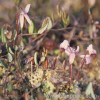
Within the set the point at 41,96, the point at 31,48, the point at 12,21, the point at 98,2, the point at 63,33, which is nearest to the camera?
the point at 41,96

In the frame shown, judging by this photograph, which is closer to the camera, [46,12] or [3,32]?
[3,32]

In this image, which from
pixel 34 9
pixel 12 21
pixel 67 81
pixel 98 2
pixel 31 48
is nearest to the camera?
pixel 67 81

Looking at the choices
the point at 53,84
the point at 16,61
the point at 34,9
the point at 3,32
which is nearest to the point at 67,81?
the point at 53,84

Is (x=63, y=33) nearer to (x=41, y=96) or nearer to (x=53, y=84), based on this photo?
(x=53, y=84)

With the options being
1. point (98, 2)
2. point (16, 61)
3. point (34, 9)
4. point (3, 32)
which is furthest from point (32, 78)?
point (98, 2)

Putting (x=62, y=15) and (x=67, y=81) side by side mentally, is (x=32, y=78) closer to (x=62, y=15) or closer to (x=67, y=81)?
(x=67, y=81)

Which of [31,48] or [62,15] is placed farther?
[31,48]

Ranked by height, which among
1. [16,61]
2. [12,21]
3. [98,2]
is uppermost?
[98,2]

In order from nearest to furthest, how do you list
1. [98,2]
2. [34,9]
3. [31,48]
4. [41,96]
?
[41,96] < [31,48] < [34,9] < [98,2]

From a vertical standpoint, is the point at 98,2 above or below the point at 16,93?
above
